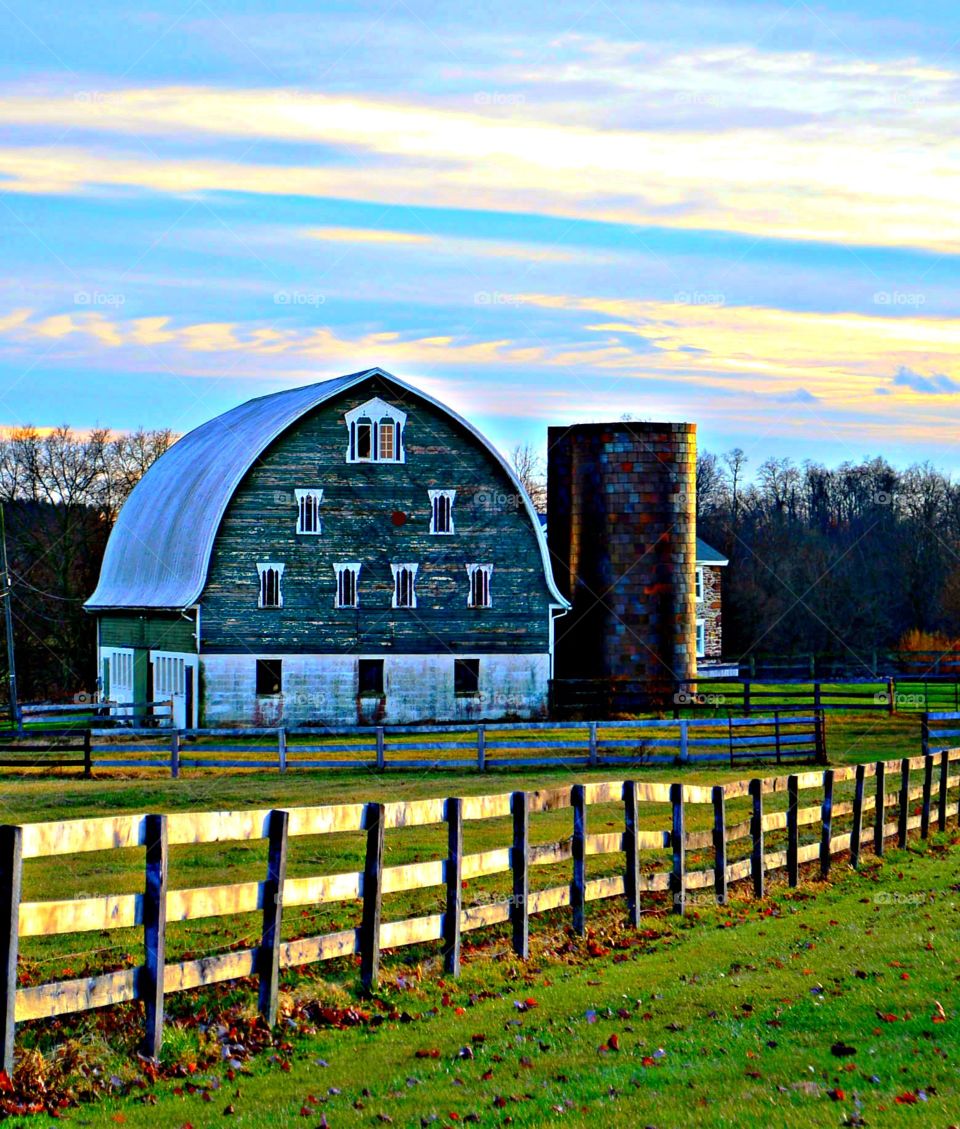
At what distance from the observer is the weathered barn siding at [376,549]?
43719 mm

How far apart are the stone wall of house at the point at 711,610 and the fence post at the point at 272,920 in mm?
64143

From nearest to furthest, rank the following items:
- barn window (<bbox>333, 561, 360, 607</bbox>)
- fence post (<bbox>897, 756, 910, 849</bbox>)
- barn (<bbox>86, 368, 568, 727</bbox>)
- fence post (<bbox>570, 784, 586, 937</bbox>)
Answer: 1. fence post (<bbox>570, 784, 586, 937</bbox>)
2. fence post (<bbox>897, 756, 910, 849</bbox>)
3. barn (<bbox>86, 368, 568, 727</bbox>)
4. barn window (<bbox>333, 561, 360, 607</bbox>)

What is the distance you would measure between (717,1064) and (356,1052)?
83.3 inches

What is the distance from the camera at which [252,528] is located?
43812 mm

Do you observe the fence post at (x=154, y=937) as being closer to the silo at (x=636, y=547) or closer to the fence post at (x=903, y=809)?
the fence post at (x=903, y=809)

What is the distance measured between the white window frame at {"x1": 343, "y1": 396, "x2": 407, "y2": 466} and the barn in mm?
49

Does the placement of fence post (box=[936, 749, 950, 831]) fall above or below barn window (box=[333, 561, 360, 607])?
below

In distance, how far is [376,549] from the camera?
45094 mm

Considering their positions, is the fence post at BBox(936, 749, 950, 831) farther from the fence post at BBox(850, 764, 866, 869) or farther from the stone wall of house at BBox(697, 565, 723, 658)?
the stone wall of house at BBox(697, 565, 723, 658)

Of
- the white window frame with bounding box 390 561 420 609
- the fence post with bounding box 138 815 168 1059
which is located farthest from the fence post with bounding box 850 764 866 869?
the white window frame with bounding box 390 561 420 609

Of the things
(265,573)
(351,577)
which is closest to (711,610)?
(351,577)

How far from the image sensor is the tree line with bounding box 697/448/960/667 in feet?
298

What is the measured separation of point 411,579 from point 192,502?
7097 millimetres

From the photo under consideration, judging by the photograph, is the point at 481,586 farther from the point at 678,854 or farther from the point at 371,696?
the point at 678,854
